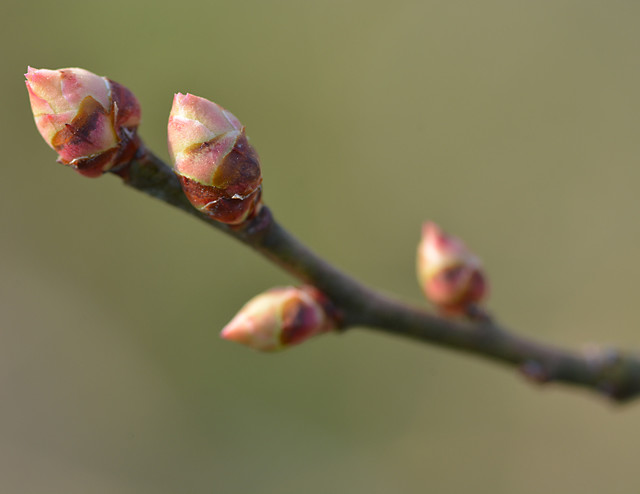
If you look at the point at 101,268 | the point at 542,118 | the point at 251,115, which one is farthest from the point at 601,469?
the point at 101,268

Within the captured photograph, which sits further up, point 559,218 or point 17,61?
point 17,61

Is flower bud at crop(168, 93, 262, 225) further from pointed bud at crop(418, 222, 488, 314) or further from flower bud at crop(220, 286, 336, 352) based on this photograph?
pointed bud at crop(418, 222, 488, 314)

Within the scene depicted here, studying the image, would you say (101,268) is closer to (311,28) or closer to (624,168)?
(311,28)

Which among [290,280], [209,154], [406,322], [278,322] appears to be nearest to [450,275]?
[406,322]

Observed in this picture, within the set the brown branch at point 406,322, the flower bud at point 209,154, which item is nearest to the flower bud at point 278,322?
the brown branch at point 406,322

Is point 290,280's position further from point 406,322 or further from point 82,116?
point 82,116

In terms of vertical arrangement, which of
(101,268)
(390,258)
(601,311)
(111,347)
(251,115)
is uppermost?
(251,115)
